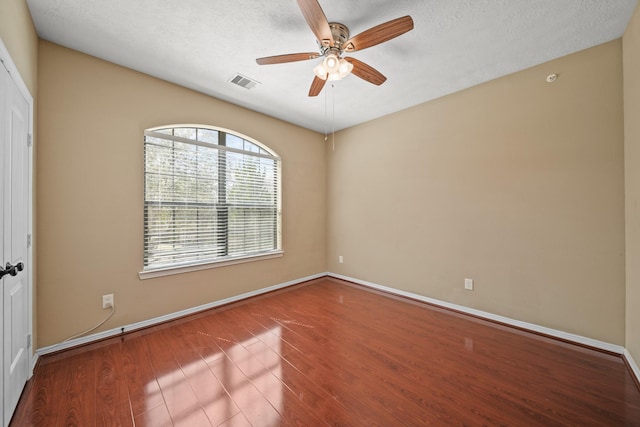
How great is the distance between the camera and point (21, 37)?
1683 millimetres

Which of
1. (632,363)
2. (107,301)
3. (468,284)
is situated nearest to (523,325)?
(468,284)

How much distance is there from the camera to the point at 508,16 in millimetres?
1920

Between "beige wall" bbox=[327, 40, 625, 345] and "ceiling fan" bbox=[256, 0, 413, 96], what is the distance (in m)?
1.52

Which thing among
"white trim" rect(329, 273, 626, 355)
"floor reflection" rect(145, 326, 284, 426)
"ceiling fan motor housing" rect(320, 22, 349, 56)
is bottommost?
"floor reflection" rect(145, 326, 284, 426)

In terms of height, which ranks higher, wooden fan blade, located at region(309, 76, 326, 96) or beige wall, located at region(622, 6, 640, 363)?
wooden fan blade, located at region(309, 76, 326, 96)

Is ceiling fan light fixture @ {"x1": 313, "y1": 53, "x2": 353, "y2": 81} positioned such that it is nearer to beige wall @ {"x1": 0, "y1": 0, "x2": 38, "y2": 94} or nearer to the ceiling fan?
the ceiling fan

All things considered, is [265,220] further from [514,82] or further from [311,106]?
[514,82]

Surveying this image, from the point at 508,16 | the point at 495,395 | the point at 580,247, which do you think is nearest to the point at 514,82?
the point at 508,16

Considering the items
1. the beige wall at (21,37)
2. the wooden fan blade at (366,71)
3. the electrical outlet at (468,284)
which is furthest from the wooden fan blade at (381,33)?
the electrical outlet at (468,284)

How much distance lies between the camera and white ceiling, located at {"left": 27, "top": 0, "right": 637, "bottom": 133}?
1.84 meters

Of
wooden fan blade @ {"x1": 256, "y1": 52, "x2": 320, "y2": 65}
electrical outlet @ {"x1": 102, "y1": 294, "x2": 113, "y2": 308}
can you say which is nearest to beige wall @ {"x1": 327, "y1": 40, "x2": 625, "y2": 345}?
wooden fan blade @ {"x1": 256, "y1": 52, "x2": 320, "y2": 65}

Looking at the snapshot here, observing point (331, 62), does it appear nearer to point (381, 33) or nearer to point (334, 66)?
point (334, 66)

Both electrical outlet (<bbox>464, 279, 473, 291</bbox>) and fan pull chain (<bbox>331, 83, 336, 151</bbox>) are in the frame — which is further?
fan pull chain (<bbox>331, 83, 336, 151</bbox>)

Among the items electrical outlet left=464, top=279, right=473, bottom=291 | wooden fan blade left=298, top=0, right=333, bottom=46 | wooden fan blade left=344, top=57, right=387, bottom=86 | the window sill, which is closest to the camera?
wooden fan blade left=298, top=0, right=333, bottom=46
